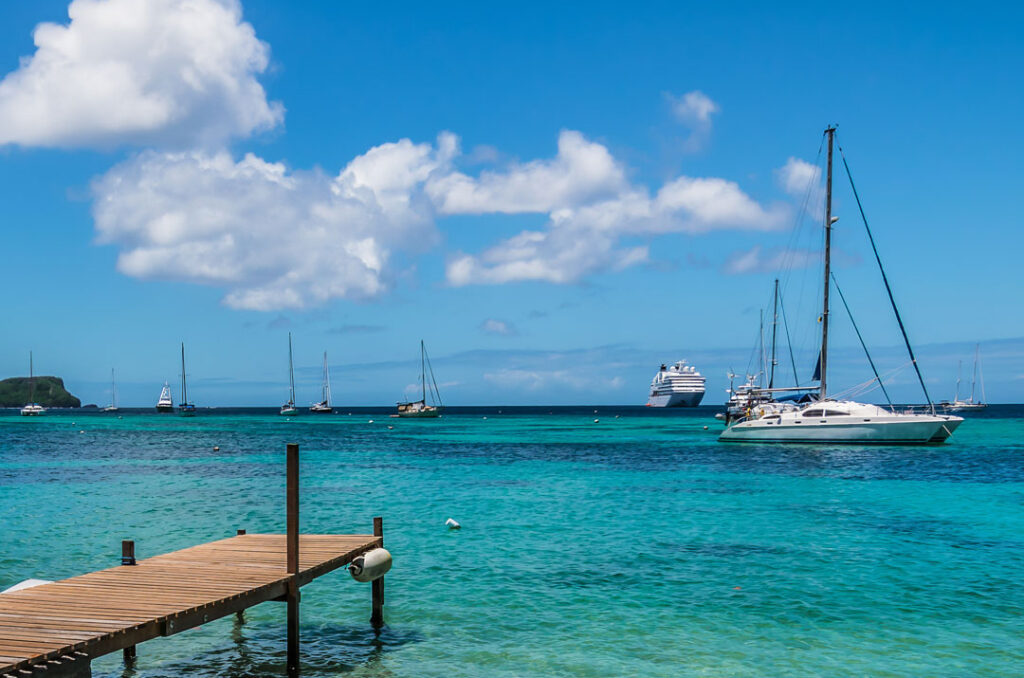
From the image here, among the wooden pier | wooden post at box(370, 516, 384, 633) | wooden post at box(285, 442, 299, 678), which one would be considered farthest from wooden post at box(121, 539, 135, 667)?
wooden post at box(370, 516, 384, 633)

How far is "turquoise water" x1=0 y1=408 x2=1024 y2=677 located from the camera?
536 inches

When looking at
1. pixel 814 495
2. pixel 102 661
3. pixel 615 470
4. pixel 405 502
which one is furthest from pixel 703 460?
pixel 102 661

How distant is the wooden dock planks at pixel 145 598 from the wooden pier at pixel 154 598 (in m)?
0.01

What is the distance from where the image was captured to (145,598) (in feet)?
35.7

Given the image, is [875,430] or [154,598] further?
[875,430]

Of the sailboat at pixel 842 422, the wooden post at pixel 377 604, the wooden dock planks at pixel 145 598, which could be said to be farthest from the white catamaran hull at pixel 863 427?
the wooden dock planks at pixel 145 598

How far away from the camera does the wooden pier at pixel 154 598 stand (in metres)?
8.91

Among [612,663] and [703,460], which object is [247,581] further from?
[703,460]

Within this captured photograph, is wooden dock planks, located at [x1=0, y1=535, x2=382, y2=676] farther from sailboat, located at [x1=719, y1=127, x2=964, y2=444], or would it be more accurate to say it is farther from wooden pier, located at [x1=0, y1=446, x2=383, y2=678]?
sailboat, located at [x1=719, y1=127, x2=964, y2=444]

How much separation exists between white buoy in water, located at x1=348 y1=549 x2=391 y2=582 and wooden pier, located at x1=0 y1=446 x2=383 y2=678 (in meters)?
0.36

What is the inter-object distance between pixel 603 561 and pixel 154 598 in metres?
12.2

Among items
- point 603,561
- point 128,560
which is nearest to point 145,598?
point 128,560

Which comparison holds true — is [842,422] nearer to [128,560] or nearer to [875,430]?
[875,430]

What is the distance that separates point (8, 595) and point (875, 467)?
142 feet
